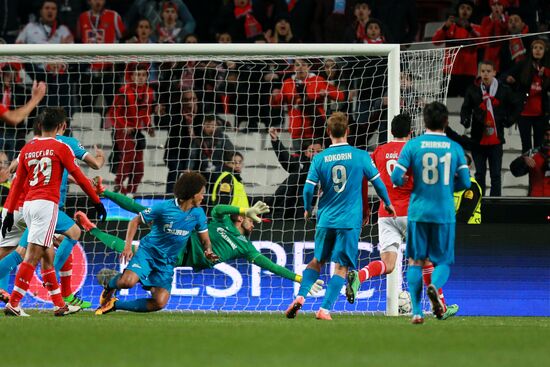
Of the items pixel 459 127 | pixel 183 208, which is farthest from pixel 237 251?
pixel 459 127

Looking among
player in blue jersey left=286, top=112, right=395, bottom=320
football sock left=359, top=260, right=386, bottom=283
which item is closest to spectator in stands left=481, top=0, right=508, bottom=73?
football sock left=359, top=260, right=386, bottom=283

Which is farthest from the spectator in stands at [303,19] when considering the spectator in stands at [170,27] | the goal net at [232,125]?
the spectator in stands at [170,27]

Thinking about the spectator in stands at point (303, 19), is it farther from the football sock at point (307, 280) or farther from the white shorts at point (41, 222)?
the white shorts at point (41, 222)

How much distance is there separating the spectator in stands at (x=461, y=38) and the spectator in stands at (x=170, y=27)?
3.60 metres

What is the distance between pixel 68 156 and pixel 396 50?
368cm

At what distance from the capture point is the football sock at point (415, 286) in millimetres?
9323

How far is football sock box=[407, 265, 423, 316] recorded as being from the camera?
30.6 feet

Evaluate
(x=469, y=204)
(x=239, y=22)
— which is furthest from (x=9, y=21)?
(x=469, y=204)

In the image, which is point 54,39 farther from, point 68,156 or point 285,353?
point 285,353

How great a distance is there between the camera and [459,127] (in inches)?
599

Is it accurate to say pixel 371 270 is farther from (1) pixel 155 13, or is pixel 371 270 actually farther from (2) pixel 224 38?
(1) pixel 155 13

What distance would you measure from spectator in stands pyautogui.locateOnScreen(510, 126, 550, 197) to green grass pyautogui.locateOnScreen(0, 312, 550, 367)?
14.3 feet

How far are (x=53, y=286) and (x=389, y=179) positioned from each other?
333 centimetres

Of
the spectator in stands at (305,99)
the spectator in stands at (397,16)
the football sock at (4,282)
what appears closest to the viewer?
the football sock at (4,282)
